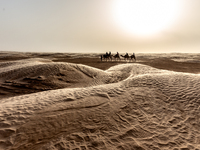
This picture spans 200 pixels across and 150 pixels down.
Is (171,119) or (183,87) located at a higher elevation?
(183,87)

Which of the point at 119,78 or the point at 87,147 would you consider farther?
the point at 119,78

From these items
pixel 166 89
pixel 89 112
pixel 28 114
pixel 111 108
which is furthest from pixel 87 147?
pixel 166 89

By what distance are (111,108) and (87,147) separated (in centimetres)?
143

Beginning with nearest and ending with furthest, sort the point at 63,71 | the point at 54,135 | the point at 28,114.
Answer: the point at 54,135
the point at 28,114
the point at 63,71

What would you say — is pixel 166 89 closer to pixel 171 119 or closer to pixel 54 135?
pixel 171 119

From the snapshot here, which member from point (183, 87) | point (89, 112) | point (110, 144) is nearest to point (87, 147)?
point (110, 144)

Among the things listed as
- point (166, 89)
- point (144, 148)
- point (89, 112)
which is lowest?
point (144, 148)

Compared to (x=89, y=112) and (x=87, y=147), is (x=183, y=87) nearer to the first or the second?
(x=89, y=112)

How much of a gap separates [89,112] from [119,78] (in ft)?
19.5

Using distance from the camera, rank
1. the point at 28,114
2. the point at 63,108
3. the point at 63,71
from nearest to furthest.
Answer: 1. the point at 28,114
2. the point at 63,108
3. the point at 63,71

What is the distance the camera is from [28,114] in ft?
11.0

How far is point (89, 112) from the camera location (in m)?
3.54

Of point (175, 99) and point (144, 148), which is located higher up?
point (175, 99)

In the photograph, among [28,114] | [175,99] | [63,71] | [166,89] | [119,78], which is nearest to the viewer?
[28,114]
